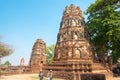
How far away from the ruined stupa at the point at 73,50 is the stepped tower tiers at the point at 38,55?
10.3 metres

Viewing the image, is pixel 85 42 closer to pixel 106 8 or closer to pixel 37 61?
pixel 106 8

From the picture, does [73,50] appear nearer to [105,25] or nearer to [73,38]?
[73,38]

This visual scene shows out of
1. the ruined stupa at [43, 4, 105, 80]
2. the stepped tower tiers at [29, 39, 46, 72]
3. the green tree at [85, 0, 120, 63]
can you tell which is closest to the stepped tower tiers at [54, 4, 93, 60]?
the ruined stupa at [43, 4, 105, 80]

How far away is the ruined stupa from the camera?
18589mm

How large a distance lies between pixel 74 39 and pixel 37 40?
50.3 feet

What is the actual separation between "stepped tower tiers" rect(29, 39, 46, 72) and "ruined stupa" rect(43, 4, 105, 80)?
33.7 feet

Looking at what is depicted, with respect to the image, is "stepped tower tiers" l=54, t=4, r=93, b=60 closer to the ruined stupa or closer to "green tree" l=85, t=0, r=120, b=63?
the ruined stupa

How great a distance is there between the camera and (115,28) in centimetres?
2088

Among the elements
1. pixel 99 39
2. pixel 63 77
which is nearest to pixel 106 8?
pixel 99 39

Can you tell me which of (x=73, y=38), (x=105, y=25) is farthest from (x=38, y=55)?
(x=105, y=25)

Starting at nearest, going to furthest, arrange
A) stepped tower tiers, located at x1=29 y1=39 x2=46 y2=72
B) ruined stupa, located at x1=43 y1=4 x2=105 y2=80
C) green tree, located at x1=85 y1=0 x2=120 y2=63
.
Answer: ruined stupa, located at x1=43 y1=4 x2=105 y2=80 < green tree, located at x1=85 y1=0 x2=120 y2=63 < stepped tower tiers, located at x1=29 y1=39 x2=46 y2=72

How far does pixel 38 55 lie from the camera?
113ft

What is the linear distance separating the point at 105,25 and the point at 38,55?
17.6m

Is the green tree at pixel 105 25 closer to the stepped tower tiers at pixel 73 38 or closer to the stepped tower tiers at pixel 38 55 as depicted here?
the stepped tower tiers at pixel 73 38
